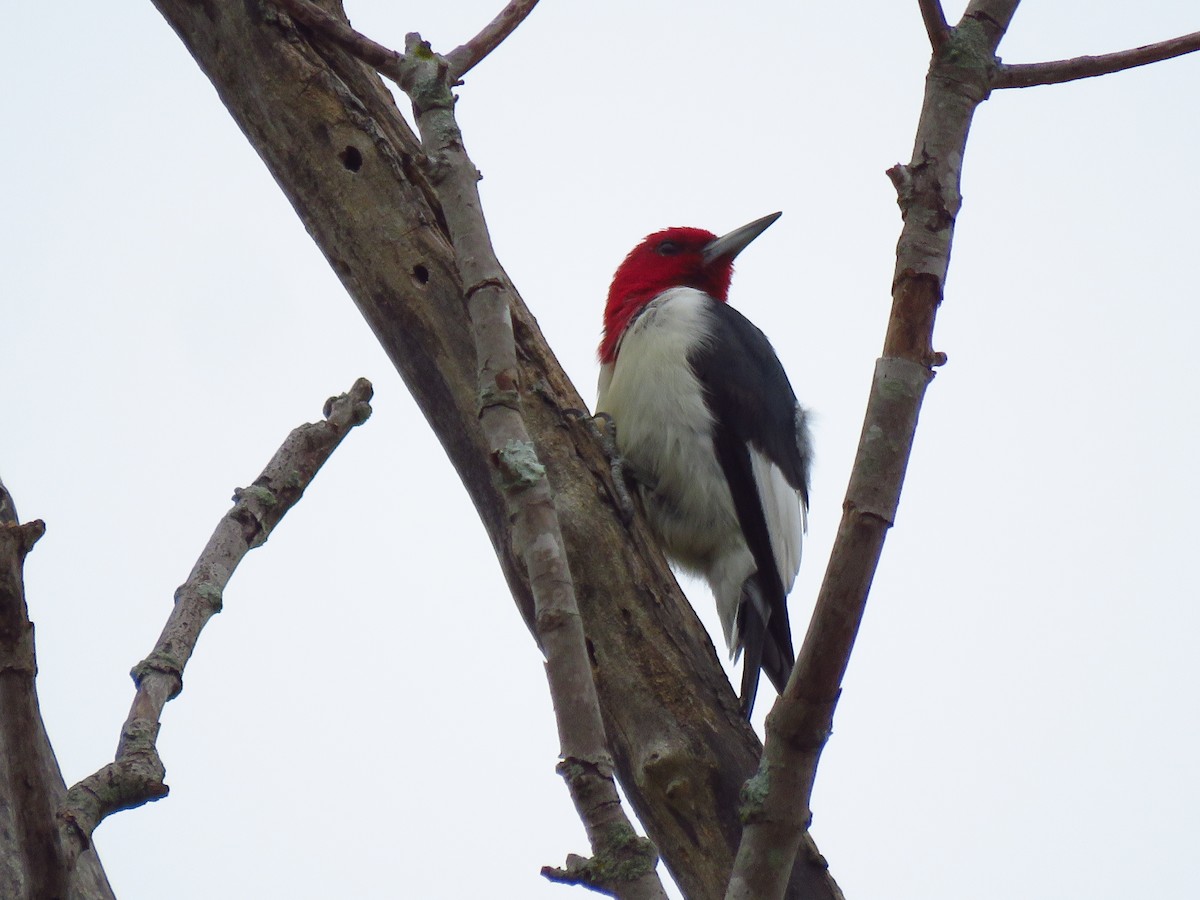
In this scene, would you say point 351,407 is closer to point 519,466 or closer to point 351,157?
point 351,157

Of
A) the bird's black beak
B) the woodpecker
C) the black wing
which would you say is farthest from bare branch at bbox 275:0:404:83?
the bird's black beak

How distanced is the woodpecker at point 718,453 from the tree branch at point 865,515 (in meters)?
1.47

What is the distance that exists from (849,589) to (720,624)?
208 cm

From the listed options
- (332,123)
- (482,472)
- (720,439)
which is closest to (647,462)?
(720,439)

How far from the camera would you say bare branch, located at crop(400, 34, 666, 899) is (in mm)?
1705

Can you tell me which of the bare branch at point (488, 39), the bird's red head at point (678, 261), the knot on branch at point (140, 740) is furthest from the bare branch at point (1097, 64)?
the bird's red head at point (678, 261)

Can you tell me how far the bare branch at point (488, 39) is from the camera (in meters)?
2.44

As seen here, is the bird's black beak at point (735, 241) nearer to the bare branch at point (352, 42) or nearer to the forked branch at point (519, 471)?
the forked branch at point (519, 471)

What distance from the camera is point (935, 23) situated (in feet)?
6.93

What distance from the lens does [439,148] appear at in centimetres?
A: 229

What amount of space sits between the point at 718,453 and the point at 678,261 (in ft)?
4.13

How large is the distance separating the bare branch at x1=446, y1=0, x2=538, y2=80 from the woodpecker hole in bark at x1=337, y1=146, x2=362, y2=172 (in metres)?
0.58

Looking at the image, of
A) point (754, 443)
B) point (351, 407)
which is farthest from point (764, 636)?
point (351, 407)

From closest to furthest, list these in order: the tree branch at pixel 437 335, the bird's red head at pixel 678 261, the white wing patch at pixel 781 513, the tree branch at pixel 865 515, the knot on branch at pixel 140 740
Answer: the tree branch at pixel 865 515
the knot on branch at pixel 140 740
the tree branch at pixel 437 335
the white wing patch at pixel 781 513
the bird's red head at pixel 678 261
